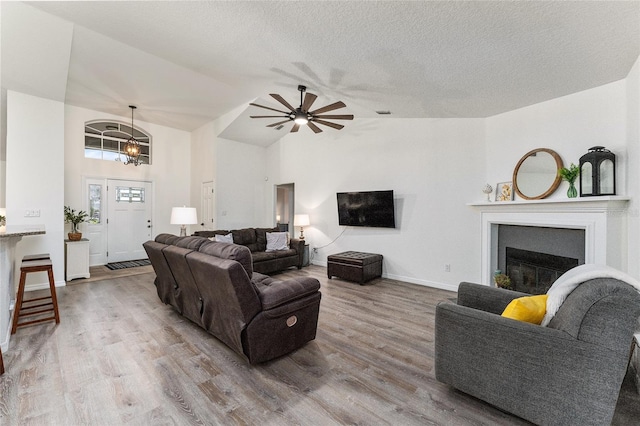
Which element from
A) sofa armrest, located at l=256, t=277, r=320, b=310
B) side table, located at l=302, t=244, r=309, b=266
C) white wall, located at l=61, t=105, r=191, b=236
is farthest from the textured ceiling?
side table, located at l=302, t=244, r=309, b=266

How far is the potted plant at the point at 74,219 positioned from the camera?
5180 millimetres

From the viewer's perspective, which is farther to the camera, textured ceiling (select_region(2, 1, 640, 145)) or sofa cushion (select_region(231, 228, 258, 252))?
sofa cushion (select_region(231, 228, 258, 252))

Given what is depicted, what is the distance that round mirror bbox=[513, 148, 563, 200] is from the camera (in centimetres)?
341

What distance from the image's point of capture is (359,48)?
8.59 ft

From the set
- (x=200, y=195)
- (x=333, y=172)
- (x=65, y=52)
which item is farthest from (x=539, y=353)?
(x=200, y=195)

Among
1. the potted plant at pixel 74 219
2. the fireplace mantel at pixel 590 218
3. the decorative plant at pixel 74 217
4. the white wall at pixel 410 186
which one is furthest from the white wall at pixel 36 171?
the fireplace mantel at pixel 590 218

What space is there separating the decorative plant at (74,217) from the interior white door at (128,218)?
0.60 meters

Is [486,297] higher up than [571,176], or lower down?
lower down

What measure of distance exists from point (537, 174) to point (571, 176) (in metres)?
0.40

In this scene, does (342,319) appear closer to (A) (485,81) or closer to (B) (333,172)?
(A) (485,81)

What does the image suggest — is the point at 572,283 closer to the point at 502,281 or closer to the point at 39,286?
the point at 502,281

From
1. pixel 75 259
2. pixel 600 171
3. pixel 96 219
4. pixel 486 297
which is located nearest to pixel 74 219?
pixel 96 219

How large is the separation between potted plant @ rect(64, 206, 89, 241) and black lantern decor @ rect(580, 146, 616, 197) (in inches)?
303

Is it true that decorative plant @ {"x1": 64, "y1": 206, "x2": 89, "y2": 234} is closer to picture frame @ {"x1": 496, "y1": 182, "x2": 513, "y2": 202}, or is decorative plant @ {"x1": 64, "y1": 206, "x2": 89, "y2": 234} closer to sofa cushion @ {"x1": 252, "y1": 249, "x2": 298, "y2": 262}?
sofa cushion @ {"x1": 252, "y1": 249, "x2": 298, "y2": 262}
